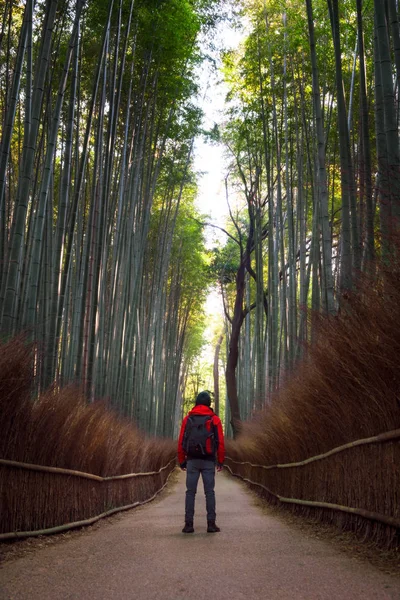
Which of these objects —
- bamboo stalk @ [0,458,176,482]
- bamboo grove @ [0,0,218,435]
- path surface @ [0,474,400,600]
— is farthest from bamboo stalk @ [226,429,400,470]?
bamboo grove @ [0,0,218,435]

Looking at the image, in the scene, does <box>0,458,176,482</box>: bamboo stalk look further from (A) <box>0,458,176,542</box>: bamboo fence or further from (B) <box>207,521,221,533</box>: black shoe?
(B) <box>207,521,221,533</box>: black shoe

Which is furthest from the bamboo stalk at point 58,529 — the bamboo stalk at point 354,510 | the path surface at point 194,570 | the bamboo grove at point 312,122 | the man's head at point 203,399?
the bamboo grove at point 312,122

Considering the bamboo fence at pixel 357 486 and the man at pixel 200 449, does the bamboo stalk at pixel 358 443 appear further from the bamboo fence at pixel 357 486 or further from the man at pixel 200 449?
the man at pixel 200 449

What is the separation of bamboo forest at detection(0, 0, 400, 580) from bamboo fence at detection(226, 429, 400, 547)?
0.02 metres

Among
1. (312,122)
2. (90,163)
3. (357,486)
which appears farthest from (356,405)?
(90,163)

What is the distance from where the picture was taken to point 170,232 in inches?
523

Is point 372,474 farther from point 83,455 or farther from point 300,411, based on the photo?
point 83,455

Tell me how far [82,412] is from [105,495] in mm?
1157

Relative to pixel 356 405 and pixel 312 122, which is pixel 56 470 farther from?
pixel 312 122

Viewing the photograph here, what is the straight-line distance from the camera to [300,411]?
457 centimetres

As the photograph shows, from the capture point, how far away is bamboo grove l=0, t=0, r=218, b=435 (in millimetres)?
4645

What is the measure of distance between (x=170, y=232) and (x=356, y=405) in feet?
33.8

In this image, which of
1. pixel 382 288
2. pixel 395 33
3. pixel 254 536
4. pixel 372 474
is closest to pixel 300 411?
pixel 254 536

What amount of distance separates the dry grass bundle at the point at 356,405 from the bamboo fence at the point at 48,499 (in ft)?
5.29
